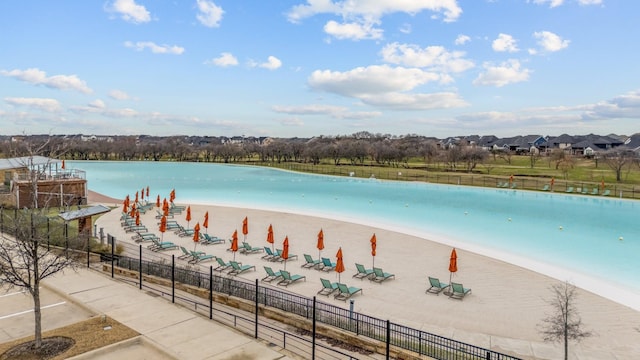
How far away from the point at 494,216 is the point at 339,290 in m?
24.0

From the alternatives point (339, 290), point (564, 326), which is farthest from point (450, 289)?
point (564, 326)

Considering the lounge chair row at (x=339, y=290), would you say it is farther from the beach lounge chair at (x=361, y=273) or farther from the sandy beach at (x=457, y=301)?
the beach lounge chair at (x=361, y=273)

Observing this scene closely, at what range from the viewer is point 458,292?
14.5 meters

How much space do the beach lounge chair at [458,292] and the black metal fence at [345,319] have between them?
391 centimetres

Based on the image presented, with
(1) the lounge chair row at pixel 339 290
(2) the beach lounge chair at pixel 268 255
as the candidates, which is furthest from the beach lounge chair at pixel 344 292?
(2) the beach lounge chair at pixel 268 255

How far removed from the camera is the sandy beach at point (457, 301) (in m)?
11.1

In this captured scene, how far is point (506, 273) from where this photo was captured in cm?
1753

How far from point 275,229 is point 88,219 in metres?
10.4

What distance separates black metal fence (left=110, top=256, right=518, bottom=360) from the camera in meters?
9.28

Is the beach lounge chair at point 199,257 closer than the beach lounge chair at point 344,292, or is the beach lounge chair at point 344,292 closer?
the beach lounge chair at point 344,292

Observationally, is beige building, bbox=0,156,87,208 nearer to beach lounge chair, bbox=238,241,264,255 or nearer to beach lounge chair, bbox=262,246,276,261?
beach lounge chair, bbox=238,241,264,255

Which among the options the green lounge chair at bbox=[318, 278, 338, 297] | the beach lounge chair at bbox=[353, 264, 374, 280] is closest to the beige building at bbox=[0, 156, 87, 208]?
the green lounge chair at bbox=[318, 278, 338, 297]

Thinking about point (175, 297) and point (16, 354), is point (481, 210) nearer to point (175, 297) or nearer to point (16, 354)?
→ point (175, 297)

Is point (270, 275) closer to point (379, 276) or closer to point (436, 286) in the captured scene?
point (379, 276)
